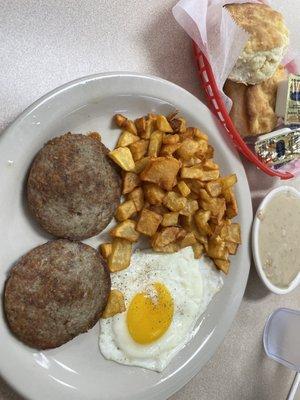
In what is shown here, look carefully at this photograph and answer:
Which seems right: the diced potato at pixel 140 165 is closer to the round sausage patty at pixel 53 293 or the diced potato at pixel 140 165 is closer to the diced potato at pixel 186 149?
the diced potato at pixel 186 149

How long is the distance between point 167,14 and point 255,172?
713mm

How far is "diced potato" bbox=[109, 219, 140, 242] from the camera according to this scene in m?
1.58

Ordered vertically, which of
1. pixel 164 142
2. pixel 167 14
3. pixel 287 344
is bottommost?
pixel 287 344

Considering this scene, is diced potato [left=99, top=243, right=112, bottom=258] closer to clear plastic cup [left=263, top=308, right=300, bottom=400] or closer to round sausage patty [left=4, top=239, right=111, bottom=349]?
round sausage patty [left=4, top=239, right=111, bottom=349]

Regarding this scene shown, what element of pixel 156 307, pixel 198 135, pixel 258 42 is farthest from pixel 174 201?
pixel 258 42

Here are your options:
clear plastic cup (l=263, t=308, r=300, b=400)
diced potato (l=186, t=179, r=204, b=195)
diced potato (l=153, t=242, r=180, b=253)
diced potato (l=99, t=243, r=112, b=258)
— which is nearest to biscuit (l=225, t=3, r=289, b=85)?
diced potato (l=186, t=179, r=204, b=195)

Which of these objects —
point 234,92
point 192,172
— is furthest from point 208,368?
point 234,92

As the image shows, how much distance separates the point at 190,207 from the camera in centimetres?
170

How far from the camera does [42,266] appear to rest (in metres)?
1.42

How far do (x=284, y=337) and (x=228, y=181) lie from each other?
0.81m

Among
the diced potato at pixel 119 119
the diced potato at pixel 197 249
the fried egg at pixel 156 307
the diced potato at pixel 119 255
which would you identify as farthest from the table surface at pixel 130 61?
the diced potato at pixel 119 255

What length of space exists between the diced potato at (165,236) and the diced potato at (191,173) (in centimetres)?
18

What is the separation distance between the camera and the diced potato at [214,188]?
5.55 ft

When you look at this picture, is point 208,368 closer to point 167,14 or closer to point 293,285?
point 293,285
